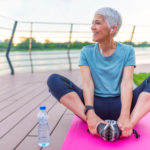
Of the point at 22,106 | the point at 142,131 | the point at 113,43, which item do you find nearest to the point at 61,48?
the point at 22,106

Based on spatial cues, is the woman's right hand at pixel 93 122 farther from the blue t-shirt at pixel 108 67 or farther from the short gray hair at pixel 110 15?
the short gray hair at pixel 110 15

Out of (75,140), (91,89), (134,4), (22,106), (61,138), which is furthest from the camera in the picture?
(134,4)

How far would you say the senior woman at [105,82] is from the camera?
164 centimetres

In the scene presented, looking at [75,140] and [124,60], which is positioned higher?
[124,60]

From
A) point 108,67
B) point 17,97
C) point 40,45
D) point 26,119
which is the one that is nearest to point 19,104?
point 17,97

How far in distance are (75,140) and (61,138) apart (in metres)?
0.15

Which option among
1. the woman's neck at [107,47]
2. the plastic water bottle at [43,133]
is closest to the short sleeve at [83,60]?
the woman's neck at [107,47]

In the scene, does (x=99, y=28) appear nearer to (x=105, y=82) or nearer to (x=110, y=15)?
(x=110, y=15)

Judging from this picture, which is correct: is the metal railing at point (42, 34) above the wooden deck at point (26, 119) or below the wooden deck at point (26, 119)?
above

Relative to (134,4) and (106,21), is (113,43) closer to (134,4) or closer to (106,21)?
(106,21)

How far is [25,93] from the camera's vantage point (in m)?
3.20

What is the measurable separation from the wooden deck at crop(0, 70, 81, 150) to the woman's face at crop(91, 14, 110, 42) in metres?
0.80

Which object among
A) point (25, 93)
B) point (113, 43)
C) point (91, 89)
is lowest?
point (25, 93)

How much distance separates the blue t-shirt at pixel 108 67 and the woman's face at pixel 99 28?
0.53 ft
